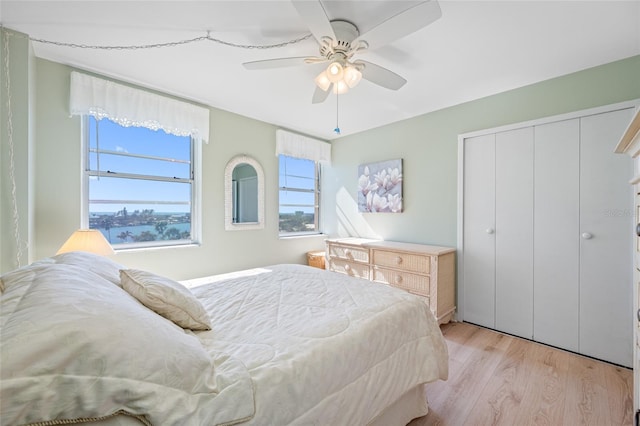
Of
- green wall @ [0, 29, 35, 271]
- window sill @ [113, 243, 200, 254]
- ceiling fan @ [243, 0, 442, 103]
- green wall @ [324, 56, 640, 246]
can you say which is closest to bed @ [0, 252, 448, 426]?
green wall @ [0, 29, 35, 271]

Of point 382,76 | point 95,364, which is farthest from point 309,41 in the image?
point 95,364

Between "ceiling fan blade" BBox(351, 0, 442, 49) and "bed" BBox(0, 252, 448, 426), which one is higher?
"ceiling fan blade" BBox(351, 0, 442, 49)

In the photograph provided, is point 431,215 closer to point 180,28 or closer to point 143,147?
point 180,28

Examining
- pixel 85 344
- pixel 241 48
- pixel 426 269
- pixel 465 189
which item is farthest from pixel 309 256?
pixel 85 344

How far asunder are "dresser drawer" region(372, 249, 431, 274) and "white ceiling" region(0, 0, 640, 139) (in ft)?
5.49

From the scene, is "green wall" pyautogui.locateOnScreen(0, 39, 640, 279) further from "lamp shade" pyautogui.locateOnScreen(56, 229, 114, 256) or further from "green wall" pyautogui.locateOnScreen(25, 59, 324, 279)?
"lamp shade" pyautogui.locateOnScreen(56, 229, 114, 256)

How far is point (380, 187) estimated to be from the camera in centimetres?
364

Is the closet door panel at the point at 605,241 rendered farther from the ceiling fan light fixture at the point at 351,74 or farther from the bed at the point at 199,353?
the ceiling fan light fixture at the point at 351,74

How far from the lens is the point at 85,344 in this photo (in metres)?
0.63

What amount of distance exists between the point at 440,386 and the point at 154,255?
275 cm

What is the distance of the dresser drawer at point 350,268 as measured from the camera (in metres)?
3.26

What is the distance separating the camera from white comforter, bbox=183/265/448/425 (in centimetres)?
94

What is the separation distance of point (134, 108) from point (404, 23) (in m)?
2.45

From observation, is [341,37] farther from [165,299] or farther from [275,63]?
[165,299]
